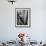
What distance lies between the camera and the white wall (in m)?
5.34

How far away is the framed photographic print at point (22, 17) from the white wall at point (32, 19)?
12 cm

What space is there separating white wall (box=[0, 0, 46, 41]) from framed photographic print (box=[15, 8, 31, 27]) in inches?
4.7

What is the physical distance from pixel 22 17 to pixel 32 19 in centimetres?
41

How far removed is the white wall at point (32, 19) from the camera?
534cm

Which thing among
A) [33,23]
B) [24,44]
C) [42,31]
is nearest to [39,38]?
[42,31]

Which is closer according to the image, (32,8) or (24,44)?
(24,44)

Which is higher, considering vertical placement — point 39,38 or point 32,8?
point 32,8

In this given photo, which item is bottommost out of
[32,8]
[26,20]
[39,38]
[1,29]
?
[39,38]

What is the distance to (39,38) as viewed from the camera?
A: 5328mm

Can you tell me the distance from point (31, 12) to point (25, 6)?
335 mm

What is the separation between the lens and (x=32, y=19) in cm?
535

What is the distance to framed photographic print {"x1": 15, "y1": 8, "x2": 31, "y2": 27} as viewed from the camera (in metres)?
5.36

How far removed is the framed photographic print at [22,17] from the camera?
Result: 17.6 feet

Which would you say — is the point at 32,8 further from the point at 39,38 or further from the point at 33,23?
the point at 39,38
